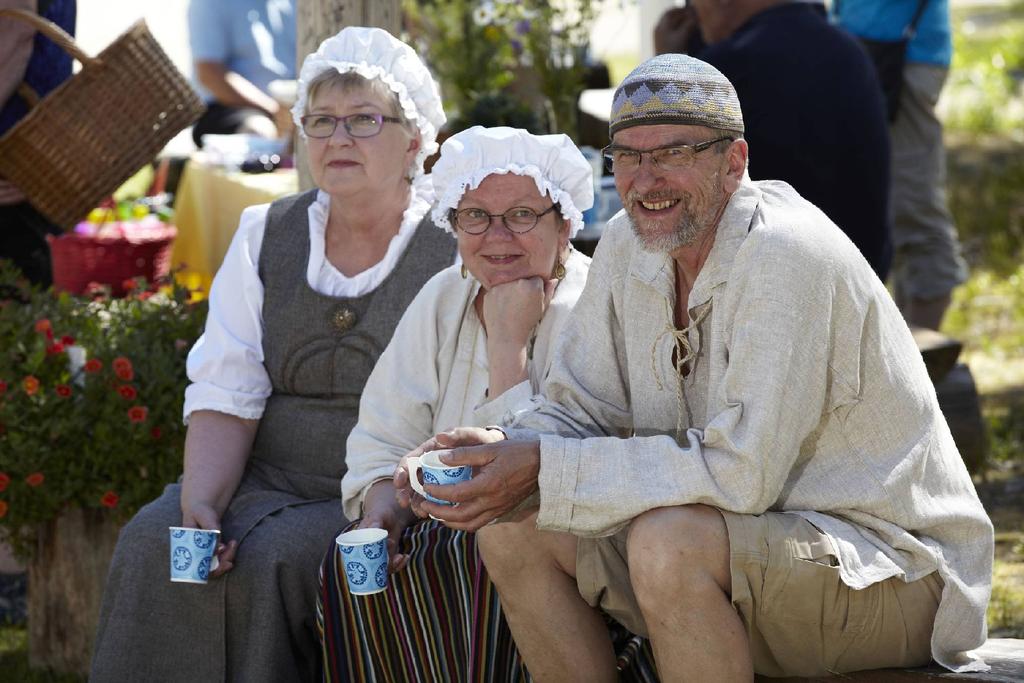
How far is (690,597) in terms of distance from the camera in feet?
8.61

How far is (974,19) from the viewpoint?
48.5 feet

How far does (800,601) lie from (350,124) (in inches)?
71.8

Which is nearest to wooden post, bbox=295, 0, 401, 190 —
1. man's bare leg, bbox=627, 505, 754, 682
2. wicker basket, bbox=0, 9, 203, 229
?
wicker basket, bbox=0, 9, 203, 229

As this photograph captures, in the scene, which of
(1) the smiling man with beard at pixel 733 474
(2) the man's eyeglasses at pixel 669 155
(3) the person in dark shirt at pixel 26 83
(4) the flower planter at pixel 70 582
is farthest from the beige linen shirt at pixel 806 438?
(3) the person in dark shirt at pixel 26 83

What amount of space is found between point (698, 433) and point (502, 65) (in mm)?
3933

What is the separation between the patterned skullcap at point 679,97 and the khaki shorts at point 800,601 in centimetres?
77

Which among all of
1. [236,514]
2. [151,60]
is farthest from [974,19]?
[236,514]

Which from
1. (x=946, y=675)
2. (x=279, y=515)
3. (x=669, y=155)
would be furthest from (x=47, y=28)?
(x=946, y=675)

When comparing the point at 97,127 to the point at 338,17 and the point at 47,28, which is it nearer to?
the point at 47,28

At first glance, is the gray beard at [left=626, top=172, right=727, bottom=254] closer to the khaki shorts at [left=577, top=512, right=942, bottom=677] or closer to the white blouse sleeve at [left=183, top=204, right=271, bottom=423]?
the khaki shorts at [left=577, top=512, right=942, bottom=677]

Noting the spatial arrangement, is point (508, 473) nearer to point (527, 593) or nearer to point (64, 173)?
point (527, 593)

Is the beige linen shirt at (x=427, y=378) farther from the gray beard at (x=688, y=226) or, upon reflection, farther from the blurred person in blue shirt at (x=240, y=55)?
the blurred person in blue shirt at (x=240, y=55)

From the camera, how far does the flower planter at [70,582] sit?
165 inches

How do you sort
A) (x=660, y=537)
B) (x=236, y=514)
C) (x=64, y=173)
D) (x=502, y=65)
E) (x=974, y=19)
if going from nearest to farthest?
(x=660, y=537) < (x=236, y=514) < (x=64, y=173) < (x=502, y=65) < (x=974, y=19)
